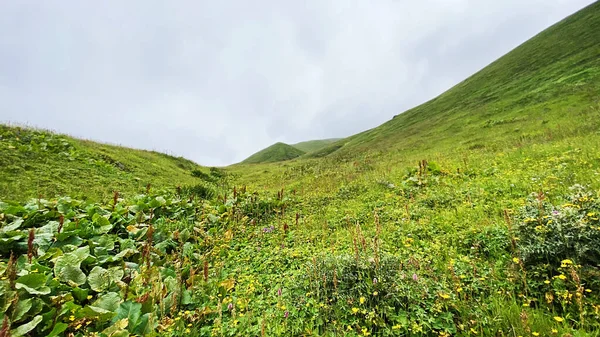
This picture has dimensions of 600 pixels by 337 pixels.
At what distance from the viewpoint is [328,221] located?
28.5 feet

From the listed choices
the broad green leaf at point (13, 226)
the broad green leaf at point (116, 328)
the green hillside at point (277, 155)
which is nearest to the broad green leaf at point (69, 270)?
the broad green leaf at point (116, 328)

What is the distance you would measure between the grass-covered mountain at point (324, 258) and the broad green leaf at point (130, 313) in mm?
15

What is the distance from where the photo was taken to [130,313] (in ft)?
13.0

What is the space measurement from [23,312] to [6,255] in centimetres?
265

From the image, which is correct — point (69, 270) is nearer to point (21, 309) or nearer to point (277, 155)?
point (21, 309)

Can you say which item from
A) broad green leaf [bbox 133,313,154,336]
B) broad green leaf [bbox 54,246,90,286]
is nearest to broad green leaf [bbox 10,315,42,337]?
broad green leaf [bbox 54,246,90,286]

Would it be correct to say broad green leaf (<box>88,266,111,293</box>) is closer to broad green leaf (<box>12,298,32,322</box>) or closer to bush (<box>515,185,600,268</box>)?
broad green leaf (<box>12,298,32,322</box>)

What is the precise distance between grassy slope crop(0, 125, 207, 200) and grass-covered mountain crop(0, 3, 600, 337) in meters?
0.14

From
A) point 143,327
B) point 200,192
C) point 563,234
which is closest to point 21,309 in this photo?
point 143,327

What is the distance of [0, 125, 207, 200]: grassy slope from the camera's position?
32.9 feet

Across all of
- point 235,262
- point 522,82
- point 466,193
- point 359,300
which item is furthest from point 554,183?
point 522,82

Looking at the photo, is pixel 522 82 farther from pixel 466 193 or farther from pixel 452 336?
pixel 452 336

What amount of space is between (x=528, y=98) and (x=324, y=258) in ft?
120

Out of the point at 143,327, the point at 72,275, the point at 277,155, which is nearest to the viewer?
the point at 143,327
